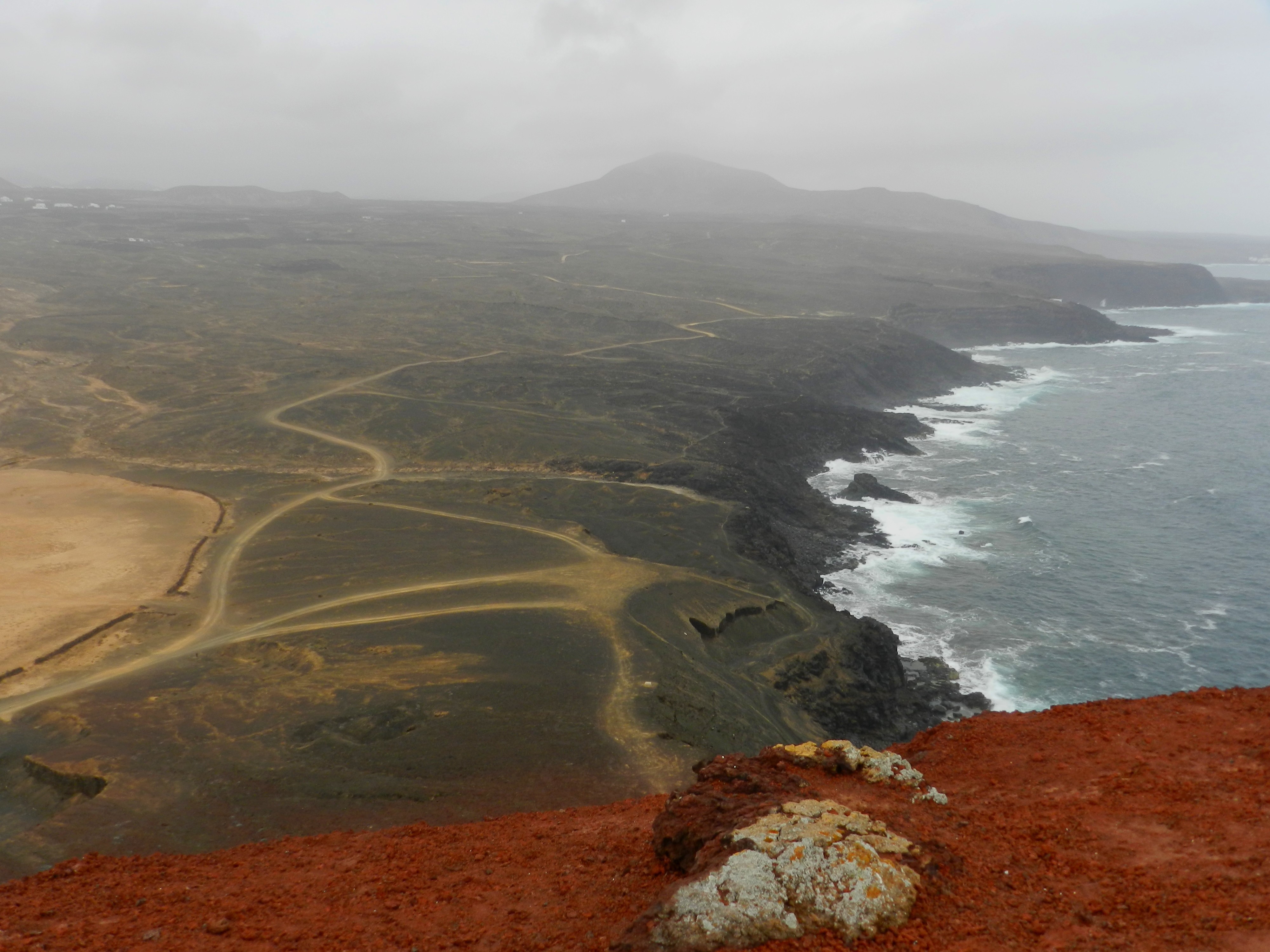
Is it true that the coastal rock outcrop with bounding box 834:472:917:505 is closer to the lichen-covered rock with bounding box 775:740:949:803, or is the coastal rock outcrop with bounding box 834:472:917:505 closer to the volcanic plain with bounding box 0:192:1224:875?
the volcanic plain with bounding box 0:192:1224:875

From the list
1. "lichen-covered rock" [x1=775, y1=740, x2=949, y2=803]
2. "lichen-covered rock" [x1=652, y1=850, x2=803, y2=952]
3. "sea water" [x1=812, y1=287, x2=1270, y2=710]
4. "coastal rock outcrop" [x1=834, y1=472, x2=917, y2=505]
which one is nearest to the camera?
"lichen-covered rock" [x1=652, y1=850, x2=803, y2=952]

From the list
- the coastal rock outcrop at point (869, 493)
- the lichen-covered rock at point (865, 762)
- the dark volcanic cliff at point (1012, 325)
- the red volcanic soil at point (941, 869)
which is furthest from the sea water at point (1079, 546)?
the dark volcanic cliff at point (1012, 325)

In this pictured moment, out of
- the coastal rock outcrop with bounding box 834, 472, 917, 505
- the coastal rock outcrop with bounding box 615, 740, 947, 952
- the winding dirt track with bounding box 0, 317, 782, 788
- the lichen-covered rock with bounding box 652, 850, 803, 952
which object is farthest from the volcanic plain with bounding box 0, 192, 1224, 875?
the lichen-covered rock with bounding box 652, 850, 803, 952

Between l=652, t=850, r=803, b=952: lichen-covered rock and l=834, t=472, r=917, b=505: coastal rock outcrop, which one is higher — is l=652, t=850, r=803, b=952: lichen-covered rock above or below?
above

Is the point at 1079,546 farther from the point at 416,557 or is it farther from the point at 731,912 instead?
the point at 731,912

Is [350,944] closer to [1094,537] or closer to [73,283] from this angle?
[1094,537]

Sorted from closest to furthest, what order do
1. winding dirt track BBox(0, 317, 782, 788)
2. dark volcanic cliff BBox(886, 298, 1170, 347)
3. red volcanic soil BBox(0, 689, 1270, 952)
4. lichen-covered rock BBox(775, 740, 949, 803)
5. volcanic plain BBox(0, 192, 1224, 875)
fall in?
red volcanic soil BBox(0, 689, 1270, 952)
lichen-covered rock BBox(775, 740, 949, 803)
volcanic plain BBox(0, 192, 1224, 875)
winding dirt track BBox(0, 317, 782, 788)
dark volcanic cliff BBox(886, 298, 1170, 347)

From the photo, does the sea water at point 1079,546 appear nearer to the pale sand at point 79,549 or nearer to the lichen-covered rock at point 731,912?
the lichen-covered rock at point 731,912

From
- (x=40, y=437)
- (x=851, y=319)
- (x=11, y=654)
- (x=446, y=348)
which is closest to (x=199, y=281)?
(x=446, y=348)
